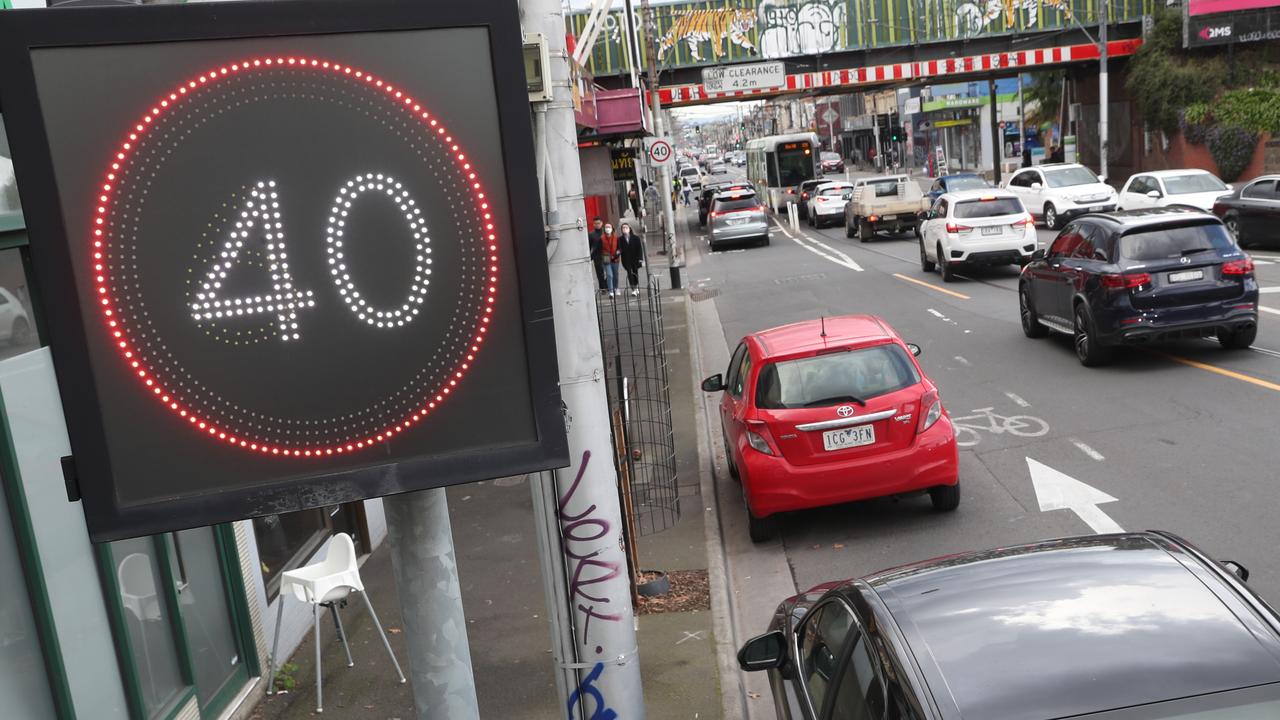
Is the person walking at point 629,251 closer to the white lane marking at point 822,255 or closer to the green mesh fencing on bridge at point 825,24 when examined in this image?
the white lane marking at point 822,255

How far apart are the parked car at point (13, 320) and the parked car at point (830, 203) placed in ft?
132

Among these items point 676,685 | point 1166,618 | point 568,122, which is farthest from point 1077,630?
point 676,685

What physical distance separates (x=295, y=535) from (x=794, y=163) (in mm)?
44931

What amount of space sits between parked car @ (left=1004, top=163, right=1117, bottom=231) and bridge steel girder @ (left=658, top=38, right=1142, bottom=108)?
10570mm

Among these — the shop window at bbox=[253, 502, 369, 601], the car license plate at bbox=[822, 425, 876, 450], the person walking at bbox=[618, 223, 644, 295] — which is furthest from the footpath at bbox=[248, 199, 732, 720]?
the person walking at bbox=[618, 223, 644, 295]

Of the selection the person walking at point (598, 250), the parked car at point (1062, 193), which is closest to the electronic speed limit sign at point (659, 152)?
the person walking at point (598, 250)

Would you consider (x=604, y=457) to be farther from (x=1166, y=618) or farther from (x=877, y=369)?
(x=877, y=369)

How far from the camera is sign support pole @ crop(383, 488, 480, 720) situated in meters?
3.03

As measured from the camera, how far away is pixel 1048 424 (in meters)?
12.2

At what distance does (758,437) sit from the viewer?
9523mm

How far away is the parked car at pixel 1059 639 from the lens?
3.07m

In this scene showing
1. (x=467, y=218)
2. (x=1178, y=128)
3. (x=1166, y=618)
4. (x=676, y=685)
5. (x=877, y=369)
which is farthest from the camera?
(x=1178, y=128)

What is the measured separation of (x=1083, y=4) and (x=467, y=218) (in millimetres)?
47440

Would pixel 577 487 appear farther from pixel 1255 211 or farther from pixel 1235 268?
pixel 1255 211
